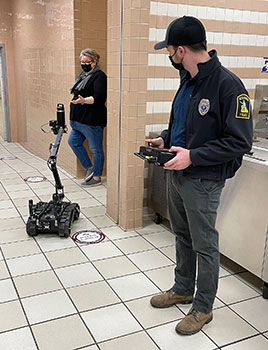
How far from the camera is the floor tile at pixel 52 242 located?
3236mm

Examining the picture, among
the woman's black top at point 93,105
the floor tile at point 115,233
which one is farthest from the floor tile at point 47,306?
the woman's black top at point 93,105

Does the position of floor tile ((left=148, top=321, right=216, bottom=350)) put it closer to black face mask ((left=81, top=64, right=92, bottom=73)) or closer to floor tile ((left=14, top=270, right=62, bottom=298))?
floor tile ((left=14, top=270, right=62, bottom=298))

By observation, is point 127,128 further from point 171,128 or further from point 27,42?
point 27,42

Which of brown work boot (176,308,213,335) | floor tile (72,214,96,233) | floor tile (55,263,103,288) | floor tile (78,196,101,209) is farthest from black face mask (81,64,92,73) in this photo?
brown work boot (176,308,213,335)

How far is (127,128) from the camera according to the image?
11.0 ft

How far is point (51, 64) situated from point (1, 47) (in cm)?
261

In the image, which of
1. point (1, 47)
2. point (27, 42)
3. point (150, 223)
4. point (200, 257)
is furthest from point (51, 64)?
point (200, 257)

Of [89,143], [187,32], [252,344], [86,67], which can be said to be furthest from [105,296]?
[86,67]

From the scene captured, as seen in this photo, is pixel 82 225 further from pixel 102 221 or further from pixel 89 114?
pixel 89 114

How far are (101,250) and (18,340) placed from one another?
118 cm

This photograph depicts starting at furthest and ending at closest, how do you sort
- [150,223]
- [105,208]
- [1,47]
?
1. [1,47]
2. [105,208]
3. [150,223]

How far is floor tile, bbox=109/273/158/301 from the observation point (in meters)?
2.58

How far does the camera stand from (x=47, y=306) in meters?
2.42

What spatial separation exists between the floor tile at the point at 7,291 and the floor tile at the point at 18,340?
352 mm
